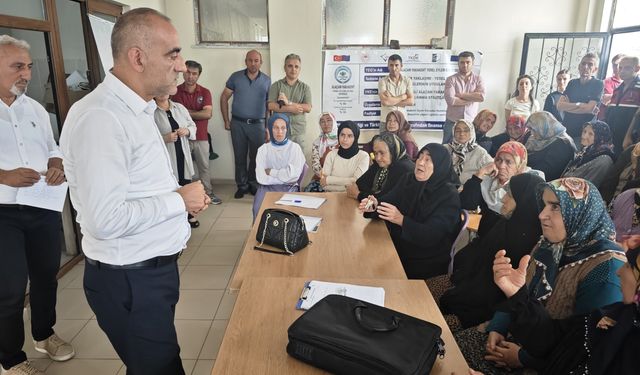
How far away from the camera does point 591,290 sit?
1.56 meters

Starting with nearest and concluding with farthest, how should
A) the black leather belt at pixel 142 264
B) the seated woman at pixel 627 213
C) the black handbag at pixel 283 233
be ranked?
the black leather belt at pixel 142 264 → the black handbag at pixel 283 233 → the seated woman at pixel 627 213

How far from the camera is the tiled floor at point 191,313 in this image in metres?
2.48

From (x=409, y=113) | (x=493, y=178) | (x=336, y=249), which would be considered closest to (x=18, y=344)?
(x=336, y=249)

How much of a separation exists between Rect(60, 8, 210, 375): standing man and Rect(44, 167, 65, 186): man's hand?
885 millimetres

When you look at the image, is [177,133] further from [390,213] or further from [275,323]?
[275,323]

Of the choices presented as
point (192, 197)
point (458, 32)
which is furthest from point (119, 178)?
point (458, 32)

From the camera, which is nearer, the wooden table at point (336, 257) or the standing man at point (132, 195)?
the standing man at point (132, 195)

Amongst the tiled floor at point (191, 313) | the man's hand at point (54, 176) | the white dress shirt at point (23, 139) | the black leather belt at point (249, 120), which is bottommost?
the tiled floor at point (191, 313)

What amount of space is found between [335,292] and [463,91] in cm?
458

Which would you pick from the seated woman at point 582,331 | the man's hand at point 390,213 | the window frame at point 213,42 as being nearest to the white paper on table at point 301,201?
the man's hand at point 390,213

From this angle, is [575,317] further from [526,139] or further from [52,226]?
[526,139]

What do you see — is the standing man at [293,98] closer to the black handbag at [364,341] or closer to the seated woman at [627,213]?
the seated woman at [627,213]

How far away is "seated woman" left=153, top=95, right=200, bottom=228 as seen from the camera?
4398 mm

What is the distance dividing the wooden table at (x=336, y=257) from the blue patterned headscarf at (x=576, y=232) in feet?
1.95
